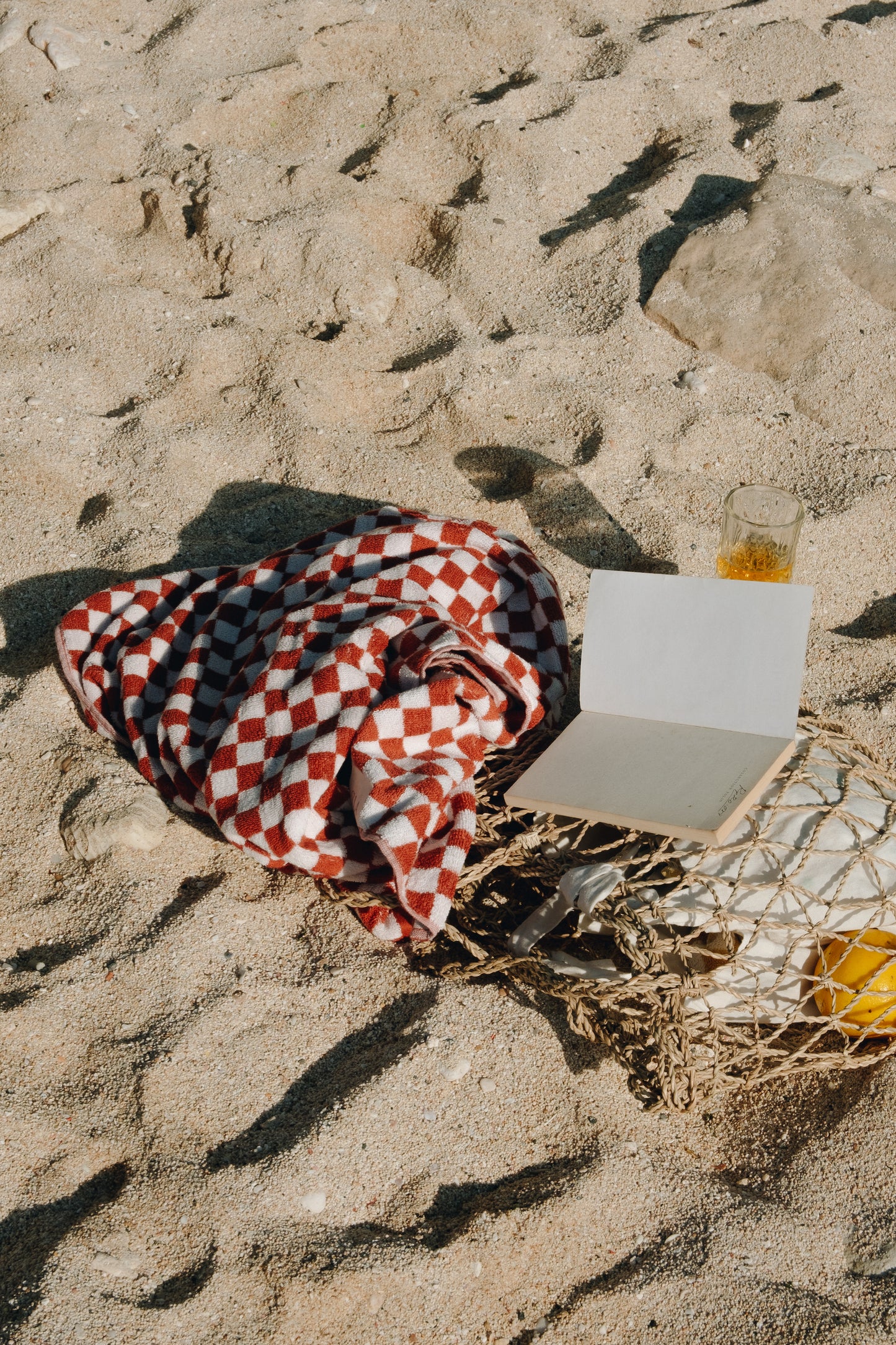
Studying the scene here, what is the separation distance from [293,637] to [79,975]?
0.56 metres

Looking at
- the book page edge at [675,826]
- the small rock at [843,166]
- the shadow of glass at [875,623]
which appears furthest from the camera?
the small rock at [843,166]

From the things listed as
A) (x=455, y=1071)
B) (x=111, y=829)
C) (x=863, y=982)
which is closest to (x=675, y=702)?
(x=863, y=982)

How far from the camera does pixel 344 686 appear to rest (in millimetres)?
1592

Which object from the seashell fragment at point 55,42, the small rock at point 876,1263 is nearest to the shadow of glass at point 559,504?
the small rock at point 876,1263

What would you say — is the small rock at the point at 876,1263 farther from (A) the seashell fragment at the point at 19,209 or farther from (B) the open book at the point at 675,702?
(A) the seashell fragment at the point at 19,209

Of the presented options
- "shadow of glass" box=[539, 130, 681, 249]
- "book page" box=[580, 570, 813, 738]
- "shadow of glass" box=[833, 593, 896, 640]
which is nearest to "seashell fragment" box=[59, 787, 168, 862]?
"book page" box=[580, 570, 813, 738]

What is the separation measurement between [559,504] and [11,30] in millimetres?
2414

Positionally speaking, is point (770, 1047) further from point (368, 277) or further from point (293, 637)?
point (368, 277)

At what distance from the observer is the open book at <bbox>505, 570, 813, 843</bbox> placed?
4.72 ft

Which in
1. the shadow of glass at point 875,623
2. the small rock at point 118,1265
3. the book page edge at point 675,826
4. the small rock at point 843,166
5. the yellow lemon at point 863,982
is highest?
the book page edge at point 675,826

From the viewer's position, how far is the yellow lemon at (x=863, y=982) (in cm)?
141

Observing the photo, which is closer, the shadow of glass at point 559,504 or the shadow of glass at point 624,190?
the shadow of glass at point 559,504

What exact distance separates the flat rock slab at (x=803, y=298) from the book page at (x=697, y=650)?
1.15m

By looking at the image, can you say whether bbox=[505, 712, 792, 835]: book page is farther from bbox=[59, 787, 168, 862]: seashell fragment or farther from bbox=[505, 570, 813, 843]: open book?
bbox=[59, 787, 168, 862]: seashell fragment
